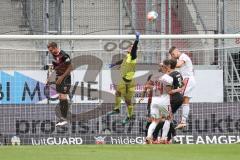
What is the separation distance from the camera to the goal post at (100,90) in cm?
1788

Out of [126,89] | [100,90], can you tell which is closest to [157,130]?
[126,89]

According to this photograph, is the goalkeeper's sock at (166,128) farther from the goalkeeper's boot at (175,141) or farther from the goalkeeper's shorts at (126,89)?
the goalkeeper's shorts at (126,89)

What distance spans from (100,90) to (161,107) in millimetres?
4858

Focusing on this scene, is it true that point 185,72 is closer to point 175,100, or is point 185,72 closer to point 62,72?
point 175,100

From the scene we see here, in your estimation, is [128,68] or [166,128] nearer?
[166,128]

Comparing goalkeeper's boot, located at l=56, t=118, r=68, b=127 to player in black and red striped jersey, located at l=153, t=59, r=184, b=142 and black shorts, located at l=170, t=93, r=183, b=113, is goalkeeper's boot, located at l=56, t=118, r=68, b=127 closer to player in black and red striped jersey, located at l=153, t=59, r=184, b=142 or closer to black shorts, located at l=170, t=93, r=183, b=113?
player in black and red striped jersey, located at l=153, t=59, r=184, b=142

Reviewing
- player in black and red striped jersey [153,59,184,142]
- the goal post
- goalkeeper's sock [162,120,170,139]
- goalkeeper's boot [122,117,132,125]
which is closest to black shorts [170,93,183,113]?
player in black and red striped jersey [153,59,184,142]

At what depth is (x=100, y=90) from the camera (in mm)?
19266

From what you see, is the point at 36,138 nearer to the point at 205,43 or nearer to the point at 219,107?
the point at 219,107

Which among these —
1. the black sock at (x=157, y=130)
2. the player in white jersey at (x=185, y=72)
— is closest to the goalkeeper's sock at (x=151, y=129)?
the black sock at (x=157, y=130)

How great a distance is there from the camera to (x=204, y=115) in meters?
18.2

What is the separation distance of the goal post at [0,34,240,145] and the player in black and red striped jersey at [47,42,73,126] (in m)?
0.82

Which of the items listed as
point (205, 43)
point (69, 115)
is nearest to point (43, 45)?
point (69, 115)

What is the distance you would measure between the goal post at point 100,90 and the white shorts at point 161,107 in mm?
2630
